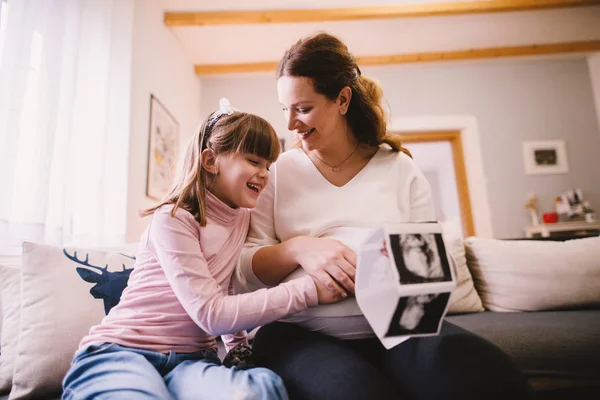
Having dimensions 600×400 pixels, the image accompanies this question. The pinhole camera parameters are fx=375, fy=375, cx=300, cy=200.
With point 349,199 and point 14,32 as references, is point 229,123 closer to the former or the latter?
point 349,199

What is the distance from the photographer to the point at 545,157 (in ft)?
12.1

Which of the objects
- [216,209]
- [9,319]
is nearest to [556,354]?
[216,209]

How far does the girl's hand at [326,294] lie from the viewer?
29.0 inches

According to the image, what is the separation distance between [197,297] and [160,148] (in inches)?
88.8

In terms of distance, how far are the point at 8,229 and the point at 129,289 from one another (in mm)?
770

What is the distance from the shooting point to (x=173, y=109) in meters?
3.08

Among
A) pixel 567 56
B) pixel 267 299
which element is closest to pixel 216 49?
pixel 267 299

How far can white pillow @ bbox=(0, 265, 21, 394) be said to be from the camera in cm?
94

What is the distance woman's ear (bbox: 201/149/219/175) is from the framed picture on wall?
170cm

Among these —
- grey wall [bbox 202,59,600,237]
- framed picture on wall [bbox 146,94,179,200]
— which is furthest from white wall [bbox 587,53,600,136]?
framed picture on wall [bbox 146,94,179,200]

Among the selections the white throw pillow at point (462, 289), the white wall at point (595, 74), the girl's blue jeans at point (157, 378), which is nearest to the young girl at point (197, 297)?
the girl's blue jeans at point (157, 378)

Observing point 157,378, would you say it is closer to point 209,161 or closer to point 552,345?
point 209,161

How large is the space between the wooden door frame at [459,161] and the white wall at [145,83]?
2225 millimetres

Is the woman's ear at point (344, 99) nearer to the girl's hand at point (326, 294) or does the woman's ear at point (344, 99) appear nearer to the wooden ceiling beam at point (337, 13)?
the girl's hand at point (326, 294)
